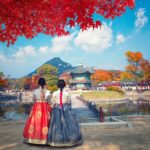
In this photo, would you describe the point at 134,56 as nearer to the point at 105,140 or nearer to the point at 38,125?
the point at 105,140

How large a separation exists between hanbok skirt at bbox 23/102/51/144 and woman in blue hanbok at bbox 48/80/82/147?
0.55ft

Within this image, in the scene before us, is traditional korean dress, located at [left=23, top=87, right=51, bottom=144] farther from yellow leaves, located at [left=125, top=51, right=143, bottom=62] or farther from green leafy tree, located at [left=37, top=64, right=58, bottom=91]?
yellow leaves, located at [left=125, top=51, right=143, bottom=62]

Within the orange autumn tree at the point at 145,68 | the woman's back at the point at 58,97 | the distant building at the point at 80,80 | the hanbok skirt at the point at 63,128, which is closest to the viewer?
the hanbok skirt at the point at 63,128

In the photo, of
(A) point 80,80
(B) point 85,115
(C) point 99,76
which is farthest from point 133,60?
(B) point 85,115

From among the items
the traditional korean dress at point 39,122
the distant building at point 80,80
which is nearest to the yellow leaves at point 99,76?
the distant building at point 80,80

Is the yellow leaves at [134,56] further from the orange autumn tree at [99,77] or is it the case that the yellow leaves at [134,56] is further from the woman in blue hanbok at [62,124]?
the woman in blue hanbok at [62,124]

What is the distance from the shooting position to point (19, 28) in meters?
5.73

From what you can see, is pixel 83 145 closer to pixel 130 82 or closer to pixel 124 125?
pixel 124 125

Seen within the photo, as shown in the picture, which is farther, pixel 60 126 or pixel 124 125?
pixel 124 125

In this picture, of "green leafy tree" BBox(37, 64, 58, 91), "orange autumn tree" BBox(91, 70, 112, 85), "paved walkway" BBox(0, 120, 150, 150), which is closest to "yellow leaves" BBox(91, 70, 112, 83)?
"orange autumn tree" BBox(91, 70, 112, 85)

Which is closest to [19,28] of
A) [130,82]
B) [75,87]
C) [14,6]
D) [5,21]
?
[5,21]

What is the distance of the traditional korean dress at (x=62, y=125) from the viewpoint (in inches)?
241

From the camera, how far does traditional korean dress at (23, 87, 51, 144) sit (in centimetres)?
630

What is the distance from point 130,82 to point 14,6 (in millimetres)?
75324
